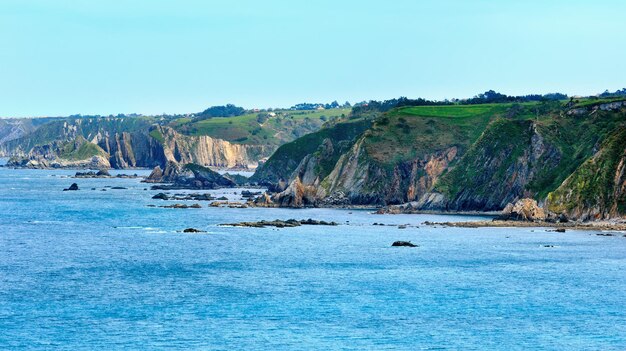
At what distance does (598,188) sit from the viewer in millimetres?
155625

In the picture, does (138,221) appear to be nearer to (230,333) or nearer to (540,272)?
(540,272)

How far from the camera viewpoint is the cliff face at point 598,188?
155m

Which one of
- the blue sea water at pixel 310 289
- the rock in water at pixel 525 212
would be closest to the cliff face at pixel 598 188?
the rock in water at pixel 525 212

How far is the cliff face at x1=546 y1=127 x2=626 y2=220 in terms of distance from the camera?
155 metres

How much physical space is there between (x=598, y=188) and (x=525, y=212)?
1164 centimetres

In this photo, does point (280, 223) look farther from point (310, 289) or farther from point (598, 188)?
point (310, 289)

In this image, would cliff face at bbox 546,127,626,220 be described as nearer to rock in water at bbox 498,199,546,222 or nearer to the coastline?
rock in water at bbox 498,199,546,222

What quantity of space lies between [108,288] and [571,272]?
44552 mm

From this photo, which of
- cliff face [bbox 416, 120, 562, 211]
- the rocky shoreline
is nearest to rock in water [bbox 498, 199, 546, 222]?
the rocky shoreline

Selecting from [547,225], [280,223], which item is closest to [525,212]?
[547,225]

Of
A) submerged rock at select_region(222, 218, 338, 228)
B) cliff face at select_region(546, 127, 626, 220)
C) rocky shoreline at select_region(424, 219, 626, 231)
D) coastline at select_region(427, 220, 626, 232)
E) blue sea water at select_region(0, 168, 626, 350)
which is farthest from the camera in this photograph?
submerged rock at select_region(222, 218, 338, 228)


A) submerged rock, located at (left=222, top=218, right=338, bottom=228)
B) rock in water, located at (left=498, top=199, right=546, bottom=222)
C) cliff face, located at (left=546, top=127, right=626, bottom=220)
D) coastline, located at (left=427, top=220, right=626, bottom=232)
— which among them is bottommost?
submerged rock, located at (left=222, top=218, right=338, bottom=228)

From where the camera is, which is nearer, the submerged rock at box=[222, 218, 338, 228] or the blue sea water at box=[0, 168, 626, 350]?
the blue sea water at box=[0, 168, 626, 350]

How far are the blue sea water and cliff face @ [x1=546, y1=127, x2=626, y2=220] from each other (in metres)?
9.06
